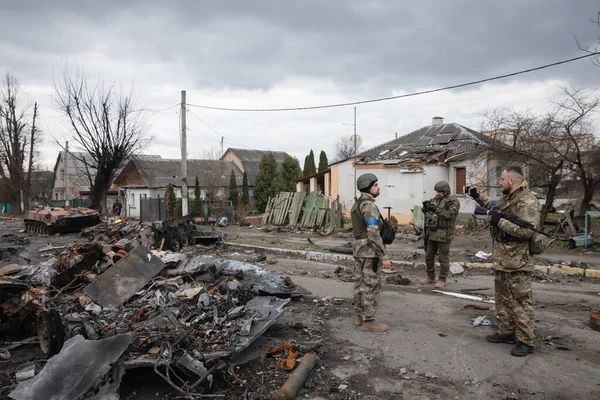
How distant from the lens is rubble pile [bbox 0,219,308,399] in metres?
3.48

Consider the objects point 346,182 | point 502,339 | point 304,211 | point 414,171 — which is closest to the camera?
point 502,339

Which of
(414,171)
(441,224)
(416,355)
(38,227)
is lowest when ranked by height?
(416,355)

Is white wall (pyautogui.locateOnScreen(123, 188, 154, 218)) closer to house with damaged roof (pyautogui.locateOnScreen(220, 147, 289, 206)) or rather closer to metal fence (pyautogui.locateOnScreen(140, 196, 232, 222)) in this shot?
metal fence (pyautogui.locateOnScreen(140, 196, 232, 222))

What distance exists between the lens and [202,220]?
886 inches

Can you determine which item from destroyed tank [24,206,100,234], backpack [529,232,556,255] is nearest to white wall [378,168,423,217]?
destroyed tank [24,206,100,234]

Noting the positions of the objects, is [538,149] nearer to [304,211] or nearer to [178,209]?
[304,211]

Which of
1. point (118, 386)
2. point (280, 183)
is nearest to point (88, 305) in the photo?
point (118, 386)

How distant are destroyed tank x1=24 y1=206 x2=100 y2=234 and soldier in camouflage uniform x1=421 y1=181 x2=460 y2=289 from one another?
1721cm

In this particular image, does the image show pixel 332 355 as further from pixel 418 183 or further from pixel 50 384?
pixel 418 183

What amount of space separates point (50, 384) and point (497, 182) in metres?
17.2

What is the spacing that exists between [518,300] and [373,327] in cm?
165

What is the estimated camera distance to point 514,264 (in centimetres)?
425

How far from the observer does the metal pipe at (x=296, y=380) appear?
3334 mm

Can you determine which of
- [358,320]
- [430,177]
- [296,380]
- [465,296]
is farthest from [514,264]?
[430,177]
